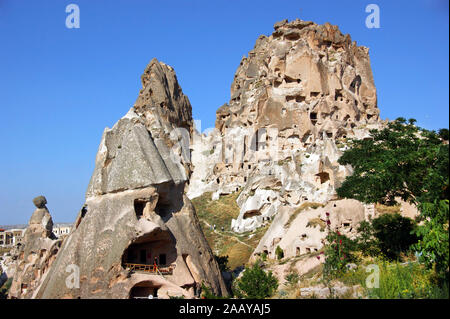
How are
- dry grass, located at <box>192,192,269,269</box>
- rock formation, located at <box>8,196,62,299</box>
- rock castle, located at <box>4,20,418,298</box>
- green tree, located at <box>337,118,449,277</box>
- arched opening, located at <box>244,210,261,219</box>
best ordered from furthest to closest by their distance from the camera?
arched opening, located at <box>244,210,261,219</box>
dry grass, located at <box>192,192,269,269</box>
rock formation, located at <box>8,196,62,299</box>
rock castle, located at <box>4,20,418,298</box>
green tree, located at <box>337,118,449,277</box>

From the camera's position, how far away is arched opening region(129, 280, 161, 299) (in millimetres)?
13875

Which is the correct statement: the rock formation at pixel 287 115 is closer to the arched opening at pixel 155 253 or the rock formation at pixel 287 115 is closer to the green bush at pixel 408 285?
the arched opening at pixel 155 253

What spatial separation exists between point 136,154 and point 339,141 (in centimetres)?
3589

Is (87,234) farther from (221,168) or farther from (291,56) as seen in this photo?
(291,56)

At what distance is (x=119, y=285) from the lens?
1323cm

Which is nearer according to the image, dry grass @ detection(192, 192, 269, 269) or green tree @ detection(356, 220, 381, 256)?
green tree @ detection(356, 220, 381, 256)

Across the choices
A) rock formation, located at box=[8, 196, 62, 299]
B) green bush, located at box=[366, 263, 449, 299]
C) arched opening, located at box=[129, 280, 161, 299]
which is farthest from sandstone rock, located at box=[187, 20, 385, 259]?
green bush, located at box=[366, 263, 449, 299]

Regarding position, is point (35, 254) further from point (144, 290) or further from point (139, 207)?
point (144, 290)

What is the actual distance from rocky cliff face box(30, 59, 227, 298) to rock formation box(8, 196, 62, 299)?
315cm

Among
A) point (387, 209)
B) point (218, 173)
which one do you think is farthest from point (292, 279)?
point (218, 173)

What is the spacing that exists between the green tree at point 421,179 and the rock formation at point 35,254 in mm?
13034

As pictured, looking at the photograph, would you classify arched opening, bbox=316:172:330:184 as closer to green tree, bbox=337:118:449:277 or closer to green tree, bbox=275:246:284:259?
green tree, bbox=337:118:449:277
